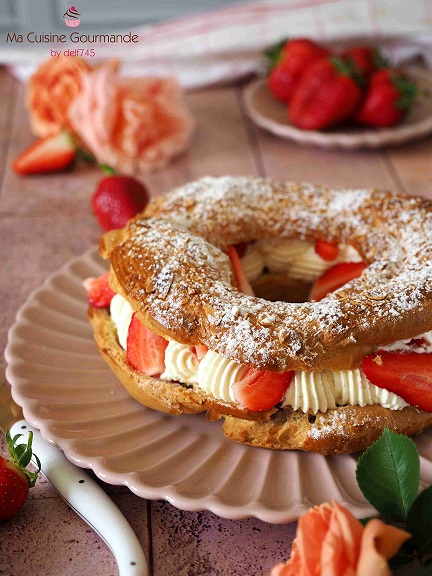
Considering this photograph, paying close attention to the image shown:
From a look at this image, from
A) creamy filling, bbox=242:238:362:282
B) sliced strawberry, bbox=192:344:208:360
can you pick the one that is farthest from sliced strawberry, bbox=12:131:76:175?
sliced strawberry, bbox=192:344:208:360

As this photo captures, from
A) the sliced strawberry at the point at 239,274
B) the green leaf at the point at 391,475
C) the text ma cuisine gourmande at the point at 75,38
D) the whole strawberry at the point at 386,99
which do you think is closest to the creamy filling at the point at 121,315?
the sliced strawberry at the point at 239,274

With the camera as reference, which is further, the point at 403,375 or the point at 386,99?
the point at 386,99

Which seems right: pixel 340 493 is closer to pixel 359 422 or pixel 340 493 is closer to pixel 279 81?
pixel 359 422

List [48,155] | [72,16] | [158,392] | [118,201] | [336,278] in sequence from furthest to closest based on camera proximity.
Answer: [72,16] < [48,155] < [118,201] < [336,278] < [158,392]

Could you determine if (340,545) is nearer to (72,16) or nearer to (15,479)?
(15,479)

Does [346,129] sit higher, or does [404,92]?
[404,92]

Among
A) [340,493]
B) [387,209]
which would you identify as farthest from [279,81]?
[340,493]

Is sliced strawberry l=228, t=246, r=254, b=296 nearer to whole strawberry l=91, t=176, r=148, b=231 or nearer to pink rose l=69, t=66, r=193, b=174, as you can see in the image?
whole strawberry l=91, t=176, r=148, b=231

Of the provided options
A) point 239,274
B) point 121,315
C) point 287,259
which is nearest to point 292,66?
point 287,259
